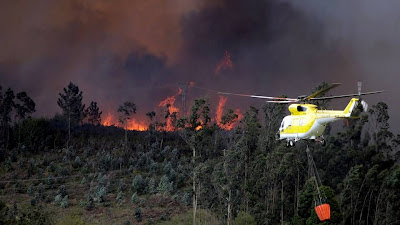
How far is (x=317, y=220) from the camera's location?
47.2 meters

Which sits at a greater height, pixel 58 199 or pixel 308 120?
pixel 308 120

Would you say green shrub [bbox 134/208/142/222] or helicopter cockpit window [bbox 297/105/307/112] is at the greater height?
helicopter cockpit window [bbox 297/105/307/112]

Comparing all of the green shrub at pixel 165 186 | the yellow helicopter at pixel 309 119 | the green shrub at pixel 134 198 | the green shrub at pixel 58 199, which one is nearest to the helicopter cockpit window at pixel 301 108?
the yellow helicopter at pixel 309 119

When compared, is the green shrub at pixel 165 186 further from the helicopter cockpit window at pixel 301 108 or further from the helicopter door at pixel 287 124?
the helicopter cockpit window at pixel 301 108

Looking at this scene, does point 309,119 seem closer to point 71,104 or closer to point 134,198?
point 134,198

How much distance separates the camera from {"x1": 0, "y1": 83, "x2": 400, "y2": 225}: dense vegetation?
50938 mm

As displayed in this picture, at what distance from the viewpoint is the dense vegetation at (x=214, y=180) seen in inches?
2005

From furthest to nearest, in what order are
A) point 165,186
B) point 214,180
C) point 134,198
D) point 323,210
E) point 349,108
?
1. point 165,186
2. point 134,198
3. point 214,180
4. point 323,210
5. point 349,108

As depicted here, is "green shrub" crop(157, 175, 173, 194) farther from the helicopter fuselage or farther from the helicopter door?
the helicopter door

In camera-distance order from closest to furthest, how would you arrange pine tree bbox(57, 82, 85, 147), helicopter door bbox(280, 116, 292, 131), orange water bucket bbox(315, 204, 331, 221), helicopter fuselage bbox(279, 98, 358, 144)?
helicopter fuselage bbox(279, 98, 358, 144)
helicopter door bbox(280, 116, 292, 131)
orange water bucket bbox(315, 204, 331, 221)
pine tree bbox(57, 82, 85, 147)

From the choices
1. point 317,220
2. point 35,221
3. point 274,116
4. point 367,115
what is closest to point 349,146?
point 367,115

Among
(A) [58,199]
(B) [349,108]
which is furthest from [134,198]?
(B) [349,108]

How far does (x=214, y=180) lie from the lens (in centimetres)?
4994

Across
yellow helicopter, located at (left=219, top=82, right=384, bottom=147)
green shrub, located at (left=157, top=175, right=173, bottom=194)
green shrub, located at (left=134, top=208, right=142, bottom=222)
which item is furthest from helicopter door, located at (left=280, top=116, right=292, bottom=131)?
green shrub, located at (left=157, top=175, right=173, bottom=194)
